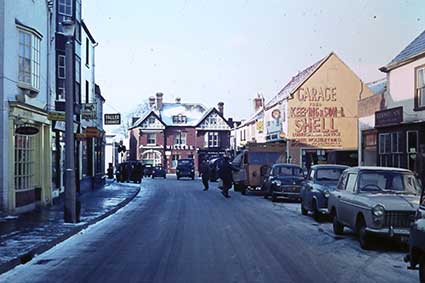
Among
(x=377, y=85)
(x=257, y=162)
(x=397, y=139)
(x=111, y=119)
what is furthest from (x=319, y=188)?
(x=377, y=85)

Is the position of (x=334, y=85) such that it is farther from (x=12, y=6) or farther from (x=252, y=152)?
(x=12, y=6)

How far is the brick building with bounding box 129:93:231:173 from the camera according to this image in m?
84.8

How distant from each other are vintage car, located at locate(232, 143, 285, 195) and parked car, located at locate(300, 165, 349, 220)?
11732 millimetres

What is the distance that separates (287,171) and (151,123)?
194 ft

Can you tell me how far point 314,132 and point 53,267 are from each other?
40.7 metres

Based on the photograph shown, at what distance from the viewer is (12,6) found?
18172 mm

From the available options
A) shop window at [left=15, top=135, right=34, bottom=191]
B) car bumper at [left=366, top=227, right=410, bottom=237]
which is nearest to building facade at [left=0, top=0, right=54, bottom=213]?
shop window at [left=15, top=135, right=34, bottom=191]

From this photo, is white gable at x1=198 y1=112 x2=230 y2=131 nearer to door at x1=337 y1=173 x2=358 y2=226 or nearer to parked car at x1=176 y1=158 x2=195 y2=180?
parked car at x1=176 y1=158 x2=195 y2=180

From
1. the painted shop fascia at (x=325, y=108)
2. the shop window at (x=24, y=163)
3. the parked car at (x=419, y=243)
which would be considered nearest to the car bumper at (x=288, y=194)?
the shop window at (x=24, y=163)

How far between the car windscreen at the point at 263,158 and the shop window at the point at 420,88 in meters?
9.92

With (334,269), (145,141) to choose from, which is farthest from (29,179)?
(145,141)

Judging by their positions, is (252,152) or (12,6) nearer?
(12,6)

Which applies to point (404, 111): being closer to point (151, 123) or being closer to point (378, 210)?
point (378, 210)

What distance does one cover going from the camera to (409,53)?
25688mm
